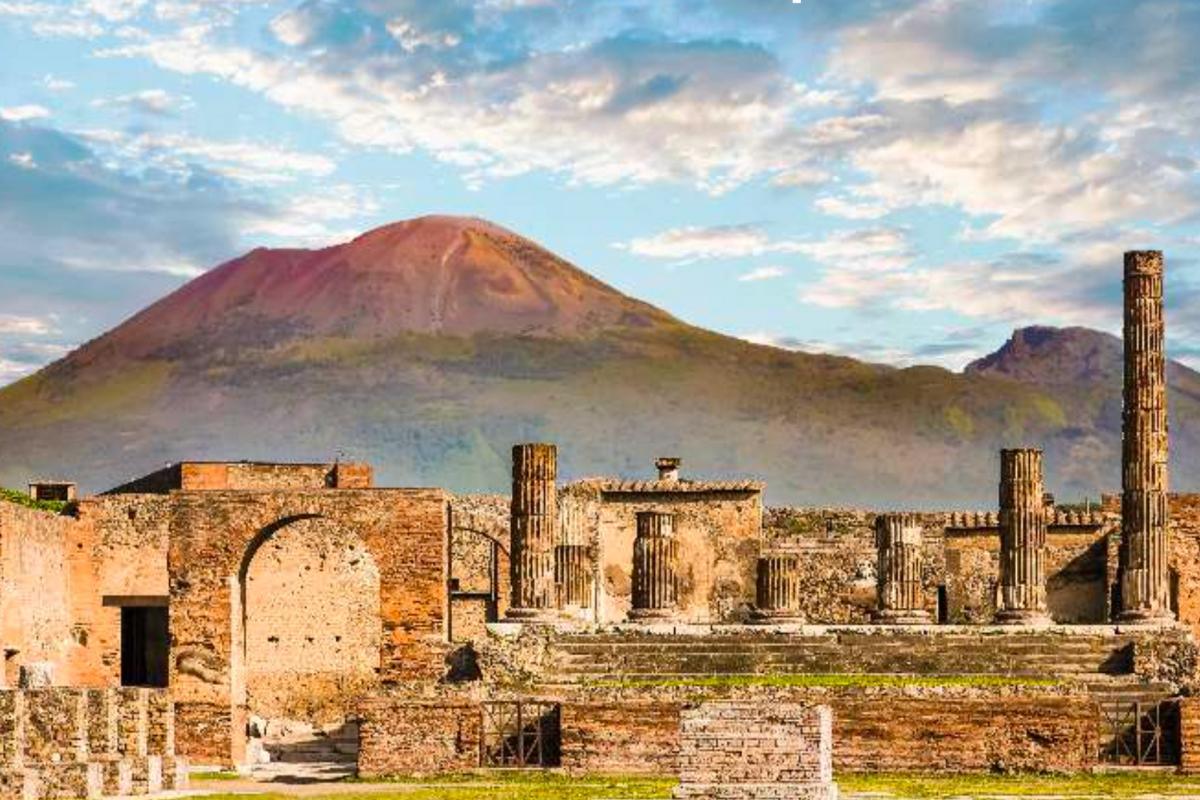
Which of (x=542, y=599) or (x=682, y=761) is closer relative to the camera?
(x=682, y=761)

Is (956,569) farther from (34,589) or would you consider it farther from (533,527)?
(34,589)

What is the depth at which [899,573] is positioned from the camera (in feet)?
133

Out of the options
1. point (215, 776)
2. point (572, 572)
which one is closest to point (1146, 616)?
point (572, 572)

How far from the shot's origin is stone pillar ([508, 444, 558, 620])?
38719mm

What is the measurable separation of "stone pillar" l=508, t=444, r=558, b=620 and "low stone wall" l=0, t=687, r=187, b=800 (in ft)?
31.6

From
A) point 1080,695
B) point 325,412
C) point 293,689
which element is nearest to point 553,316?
point 325,412

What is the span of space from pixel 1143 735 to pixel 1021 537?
9.79m

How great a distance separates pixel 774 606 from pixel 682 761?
60.2 ft

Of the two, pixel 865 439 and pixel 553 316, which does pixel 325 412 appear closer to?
pixel 553 316

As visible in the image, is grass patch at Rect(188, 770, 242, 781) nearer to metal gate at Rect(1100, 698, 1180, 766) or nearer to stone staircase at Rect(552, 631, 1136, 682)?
stone staircase at Rect(552, 631, 1136, 682)

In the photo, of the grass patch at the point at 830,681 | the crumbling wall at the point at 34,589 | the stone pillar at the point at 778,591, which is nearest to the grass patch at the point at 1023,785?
the grass patch at the point at 830,681

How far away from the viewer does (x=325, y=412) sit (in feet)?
586

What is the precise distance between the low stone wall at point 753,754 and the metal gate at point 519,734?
759 centimetres

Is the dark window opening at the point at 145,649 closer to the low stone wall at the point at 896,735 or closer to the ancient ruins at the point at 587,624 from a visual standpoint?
the ancient ruins at the point at 587,624
